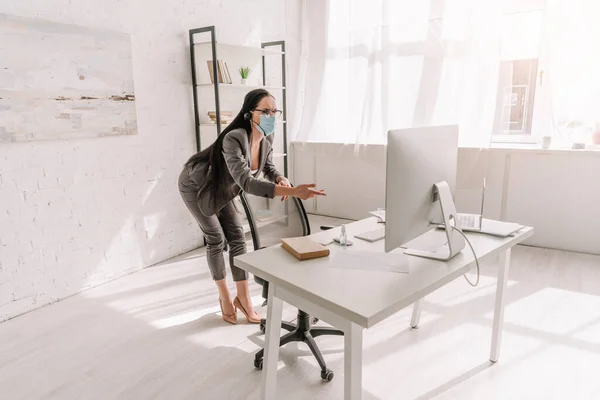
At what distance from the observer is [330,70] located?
4.60 meters

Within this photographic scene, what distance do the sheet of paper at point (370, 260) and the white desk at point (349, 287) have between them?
0.02 metres

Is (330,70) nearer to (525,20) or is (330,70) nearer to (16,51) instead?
(525,20)

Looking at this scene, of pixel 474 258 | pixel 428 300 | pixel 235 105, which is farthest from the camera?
pixel 235 105

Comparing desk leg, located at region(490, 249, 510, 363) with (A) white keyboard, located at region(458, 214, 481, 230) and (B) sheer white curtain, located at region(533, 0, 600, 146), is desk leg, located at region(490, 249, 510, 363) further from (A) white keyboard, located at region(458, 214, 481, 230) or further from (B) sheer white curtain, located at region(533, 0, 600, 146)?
(B) sheer white curtain, located at region(533, 0, 600, 146)

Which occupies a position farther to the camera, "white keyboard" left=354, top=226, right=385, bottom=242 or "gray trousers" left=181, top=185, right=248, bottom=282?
"gray trousers" left=181, top=185, right=248, bottom=282

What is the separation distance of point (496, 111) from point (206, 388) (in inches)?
127

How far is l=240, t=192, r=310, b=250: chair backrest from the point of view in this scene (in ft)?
6.72

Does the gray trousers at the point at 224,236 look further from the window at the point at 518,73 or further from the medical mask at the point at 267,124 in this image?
the window at the point at 518,73

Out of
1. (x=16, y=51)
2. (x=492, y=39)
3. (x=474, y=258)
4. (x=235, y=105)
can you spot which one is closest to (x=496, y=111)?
(x=492, y=39)

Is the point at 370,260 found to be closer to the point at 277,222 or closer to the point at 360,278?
the point at 360,278

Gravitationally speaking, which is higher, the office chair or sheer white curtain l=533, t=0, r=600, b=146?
sheer white curtain l=533, t=0, r=600, b=146

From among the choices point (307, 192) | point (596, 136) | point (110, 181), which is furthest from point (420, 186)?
point (596, 136)

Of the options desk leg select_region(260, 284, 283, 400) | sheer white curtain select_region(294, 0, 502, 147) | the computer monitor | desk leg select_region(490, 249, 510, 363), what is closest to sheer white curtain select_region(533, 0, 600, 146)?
sheer white curtain select_region(294, 0, 502, 147)

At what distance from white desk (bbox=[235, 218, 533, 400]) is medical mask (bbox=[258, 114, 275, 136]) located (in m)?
0.72
